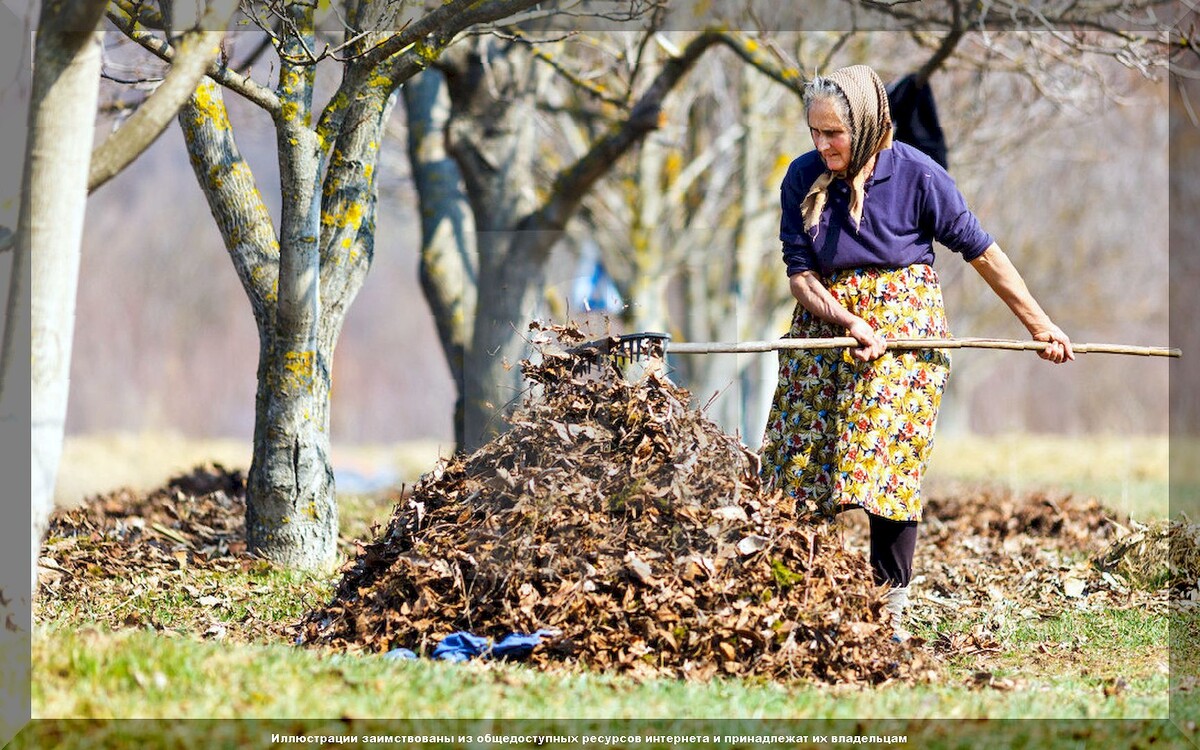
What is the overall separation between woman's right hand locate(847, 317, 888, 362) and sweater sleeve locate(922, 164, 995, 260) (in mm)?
499

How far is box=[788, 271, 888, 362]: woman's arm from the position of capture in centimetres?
508

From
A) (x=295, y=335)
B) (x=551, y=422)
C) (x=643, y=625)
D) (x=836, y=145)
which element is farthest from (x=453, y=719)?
(x=295, y=335)

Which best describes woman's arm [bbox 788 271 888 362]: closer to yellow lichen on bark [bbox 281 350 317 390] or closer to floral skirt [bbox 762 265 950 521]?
floral skirt [bbox 762 265 950 521]

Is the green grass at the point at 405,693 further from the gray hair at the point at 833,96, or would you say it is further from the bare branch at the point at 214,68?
the bare branch at the point at 214,68

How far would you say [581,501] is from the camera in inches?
197

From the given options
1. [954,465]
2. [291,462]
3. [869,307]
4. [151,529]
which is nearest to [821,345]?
[869,307]

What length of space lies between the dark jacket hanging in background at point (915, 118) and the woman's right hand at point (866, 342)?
4030mm

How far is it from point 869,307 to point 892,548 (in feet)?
3.11

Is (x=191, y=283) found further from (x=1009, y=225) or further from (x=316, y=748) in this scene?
(x=316, y=748)

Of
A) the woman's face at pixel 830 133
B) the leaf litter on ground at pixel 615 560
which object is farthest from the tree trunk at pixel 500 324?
the woman's face at pixel 830 133

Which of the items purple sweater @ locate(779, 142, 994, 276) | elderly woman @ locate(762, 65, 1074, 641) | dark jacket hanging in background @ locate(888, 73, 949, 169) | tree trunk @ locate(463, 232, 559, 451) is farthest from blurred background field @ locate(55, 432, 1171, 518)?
purple sweater @ locate(779, 142, 994, 276)

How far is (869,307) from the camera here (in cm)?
525

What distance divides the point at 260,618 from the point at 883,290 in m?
2.96

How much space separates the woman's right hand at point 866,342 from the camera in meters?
5.07
